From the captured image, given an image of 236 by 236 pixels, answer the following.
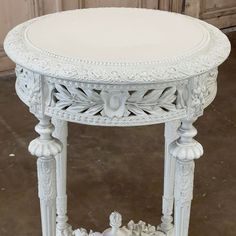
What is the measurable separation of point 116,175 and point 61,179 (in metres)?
0.40

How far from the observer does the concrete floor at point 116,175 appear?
4.81 ft

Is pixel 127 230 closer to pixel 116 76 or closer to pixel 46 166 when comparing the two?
pixel 46 166

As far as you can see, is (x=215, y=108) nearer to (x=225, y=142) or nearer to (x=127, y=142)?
(x=225, y=142)

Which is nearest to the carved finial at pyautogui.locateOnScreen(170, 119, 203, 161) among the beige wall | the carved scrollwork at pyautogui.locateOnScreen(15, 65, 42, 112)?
the carved scrollwork at pyautogui.locateOnScreen(15, 65, 42, 112)

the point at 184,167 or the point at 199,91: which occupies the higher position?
the point at 199,91

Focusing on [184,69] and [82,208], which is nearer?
[184,69]

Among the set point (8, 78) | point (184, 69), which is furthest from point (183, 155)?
point (8, 78)

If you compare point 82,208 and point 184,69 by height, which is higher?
point 184,69

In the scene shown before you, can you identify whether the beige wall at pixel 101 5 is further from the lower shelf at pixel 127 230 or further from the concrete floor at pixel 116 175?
the lower shelf at pixel 127 230

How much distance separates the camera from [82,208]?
Answer: 4.93ft

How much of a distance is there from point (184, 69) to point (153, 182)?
2.46ft

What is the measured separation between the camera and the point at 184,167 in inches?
40.5

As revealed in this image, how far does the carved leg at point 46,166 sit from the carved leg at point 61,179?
0.54 ft

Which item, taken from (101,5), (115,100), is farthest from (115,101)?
(101,5)
